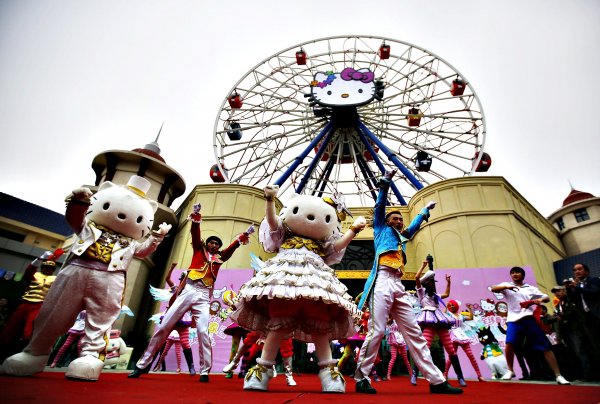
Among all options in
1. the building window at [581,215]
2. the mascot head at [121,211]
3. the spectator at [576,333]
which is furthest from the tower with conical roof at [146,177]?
the building window at [581,215]

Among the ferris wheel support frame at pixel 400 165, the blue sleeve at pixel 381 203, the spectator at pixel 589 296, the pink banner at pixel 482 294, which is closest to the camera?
the blue sleeve at pixel 381 203

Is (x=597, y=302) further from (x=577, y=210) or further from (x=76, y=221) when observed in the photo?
(x=577, y=210)

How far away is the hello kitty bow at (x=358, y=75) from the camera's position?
13.6 metres

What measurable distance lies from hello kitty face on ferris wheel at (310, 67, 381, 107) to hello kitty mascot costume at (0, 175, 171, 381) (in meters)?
11.1

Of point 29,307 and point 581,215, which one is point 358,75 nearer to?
point 29,307

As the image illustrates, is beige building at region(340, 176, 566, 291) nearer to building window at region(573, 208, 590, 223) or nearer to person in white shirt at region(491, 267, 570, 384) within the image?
person in white shirt at region(491, 267, 570, 384)

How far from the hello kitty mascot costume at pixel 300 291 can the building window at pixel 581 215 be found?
20.4 meters

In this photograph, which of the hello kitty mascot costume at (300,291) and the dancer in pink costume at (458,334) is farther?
the dancer in pink costume at (458,334)

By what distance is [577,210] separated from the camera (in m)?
17.6

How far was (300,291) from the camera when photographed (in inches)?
90.3

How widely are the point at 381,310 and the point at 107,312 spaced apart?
229 cm

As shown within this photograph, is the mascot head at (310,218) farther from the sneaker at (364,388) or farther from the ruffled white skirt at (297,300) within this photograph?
the sneaker at (364,388)

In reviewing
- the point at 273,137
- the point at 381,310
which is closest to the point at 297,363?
the point at 381,310

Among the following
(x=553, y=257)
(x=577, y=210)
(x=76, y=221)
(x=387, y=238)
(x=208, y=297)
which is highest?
(x=577, y=210)
